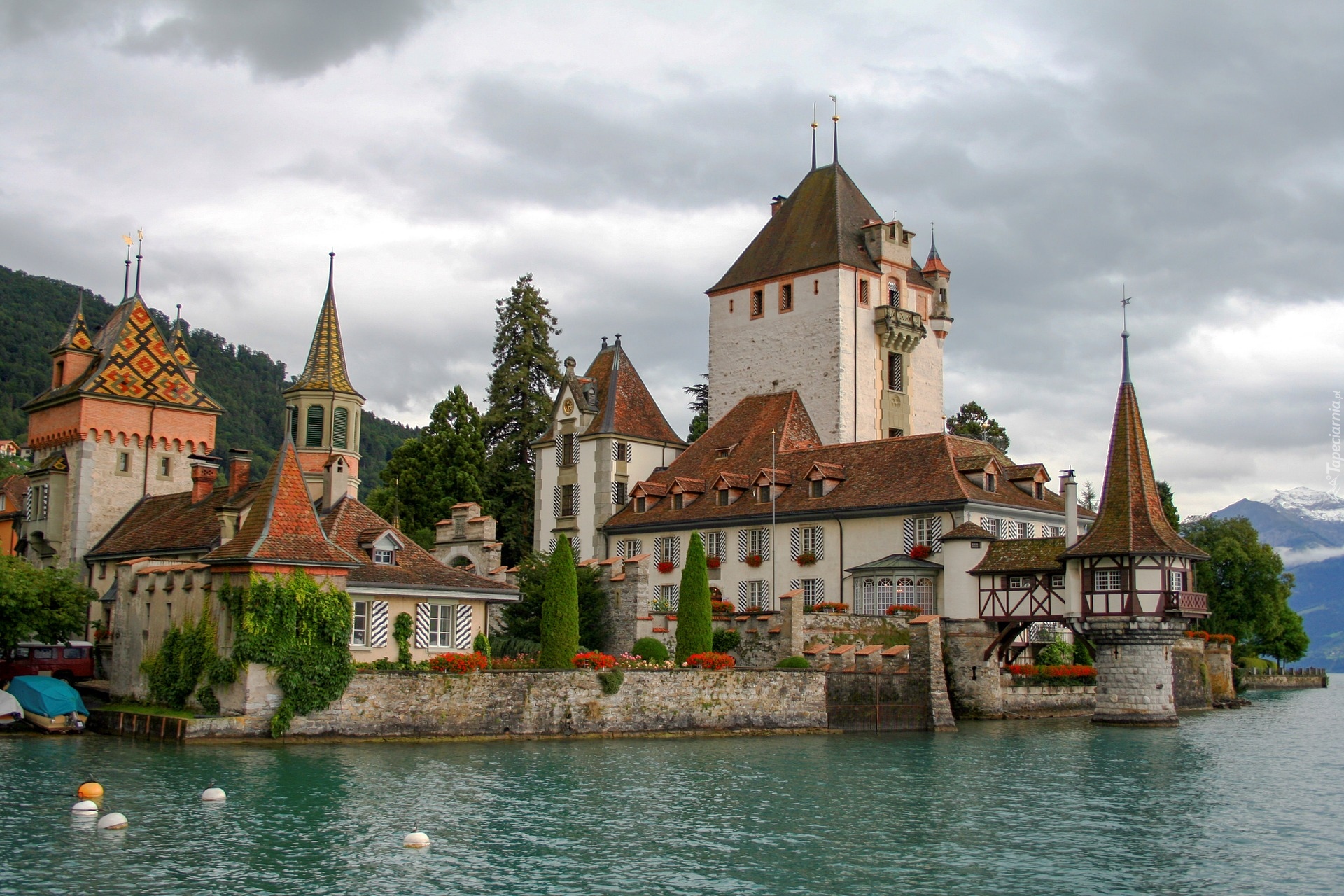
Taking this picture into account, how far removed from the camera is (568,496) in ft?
225

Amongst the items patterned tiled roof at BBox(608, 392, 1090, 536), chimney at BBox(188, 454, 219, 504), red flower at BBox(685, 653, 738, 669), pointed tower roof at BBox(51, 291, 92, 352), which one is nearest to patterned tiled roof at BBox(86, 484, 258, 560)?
chimney at BBox(188, 454, 219, 504)

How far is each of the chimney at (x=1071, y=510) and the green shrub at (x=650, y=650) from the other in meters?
15.1

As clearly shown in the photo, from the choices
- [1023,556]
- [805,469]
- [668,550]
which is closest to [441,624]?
[668,550]

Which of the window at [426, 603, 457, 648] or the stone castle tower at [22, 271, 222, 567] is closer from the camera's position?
the window at [426, 603, 457, 648]

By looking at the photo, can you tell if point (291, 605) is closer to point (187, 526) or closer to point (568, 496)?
point (187, 526)

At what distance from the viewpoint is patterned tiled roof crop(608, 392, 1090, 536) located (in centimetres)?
5441

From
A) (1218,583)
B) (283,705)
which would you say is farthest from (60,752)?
(1218,583)

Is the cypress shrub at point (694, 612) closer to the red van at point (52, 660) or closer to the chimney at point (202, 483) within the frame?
the red van at point (52, 660)

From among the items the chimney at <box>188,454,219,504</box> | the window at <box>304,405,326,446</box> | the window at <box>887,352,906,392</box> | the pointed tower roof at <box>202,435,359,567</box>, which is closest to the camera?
Answer: the pointed tower roof at <box>202,435,359,567</box>

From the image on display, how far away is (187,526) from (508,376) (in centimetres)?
2794

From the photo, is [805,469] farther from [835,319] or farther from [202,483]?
[202,483]

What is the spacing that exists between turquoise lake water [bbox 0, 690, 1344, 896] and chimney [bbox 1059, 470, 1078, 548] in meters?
11.3

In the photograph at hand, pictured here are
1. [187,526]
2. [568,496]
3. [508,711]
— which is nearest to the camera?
[508,711]

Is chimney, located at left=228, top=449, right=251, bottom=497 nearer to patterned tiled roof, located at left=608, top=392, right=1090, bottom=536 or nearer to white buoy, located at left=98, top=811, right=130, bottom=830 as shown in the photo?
patterned tiled roof, located at left=608, top=392, right=1090, bottom=536
